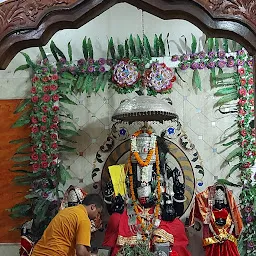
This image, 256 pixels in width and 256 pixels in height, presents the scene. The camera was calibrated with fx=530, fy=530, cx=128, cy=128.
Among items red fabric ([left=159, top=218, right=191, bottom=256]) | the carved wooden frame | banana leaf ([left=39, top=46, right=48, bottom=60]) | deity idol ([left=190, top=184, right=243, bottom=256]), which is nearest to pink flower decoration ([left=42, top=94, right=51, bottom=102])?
banana leaf ([left=39, top=46, right=48, bottom=60])

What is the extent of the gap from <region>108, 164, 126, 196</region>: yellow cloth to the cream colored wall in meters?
0.50

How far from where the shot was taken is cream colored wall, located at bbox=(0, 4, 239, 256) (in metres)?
5.56

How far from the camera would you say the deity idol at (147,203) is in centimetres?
493

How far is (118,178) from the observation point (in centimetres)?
521

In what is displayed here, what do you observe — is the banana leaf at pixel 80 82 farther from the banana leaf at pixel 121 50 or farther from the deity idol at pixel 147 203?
the deity idol at pixel 147 203

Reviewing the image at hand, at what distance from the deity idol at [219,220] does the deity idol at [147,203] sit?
212 millimetres

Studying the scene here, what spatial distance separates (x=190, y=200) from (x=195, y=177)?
244mm

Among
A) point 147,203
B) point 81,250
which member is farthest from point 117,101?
point 81,250

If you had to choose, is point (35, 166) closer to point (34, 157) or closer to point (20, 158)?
Answer: point (34, 157)

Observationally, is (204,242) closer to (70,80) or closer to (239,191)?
(239,191)

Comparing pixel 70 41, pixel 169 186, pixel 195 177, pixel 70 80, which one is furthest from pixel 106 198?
pixel 70 41

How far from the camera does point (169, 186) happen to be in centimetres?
509

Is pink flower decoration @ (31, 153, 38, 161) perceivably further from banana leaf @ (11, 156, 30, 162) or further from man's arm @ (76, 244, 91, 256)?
man's arm @ (76, 244, 91, 256)

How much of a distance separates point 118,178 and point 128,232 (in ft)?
1.83
